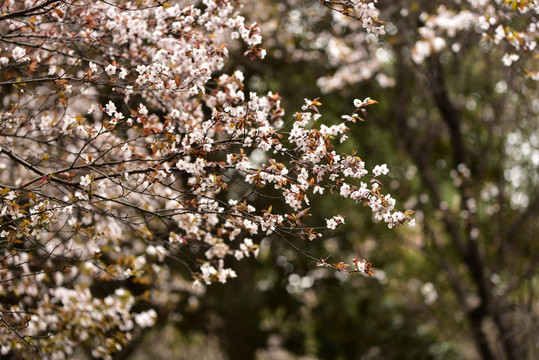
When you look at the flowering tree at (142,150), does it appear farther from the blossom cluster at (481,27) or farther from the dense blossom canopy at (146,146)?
the blossom cluster at (481,27)

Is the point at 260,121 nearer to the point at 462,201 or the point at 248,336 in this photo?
the point at 462,201

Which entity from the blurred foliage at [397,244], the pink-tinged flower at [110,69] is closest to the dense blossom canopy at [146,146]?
the pink-tinged flower at [110,69]

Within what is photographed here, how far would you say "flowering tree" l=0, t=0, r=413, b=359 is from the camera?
3.74m

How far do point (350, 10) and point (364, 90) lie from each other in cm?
767

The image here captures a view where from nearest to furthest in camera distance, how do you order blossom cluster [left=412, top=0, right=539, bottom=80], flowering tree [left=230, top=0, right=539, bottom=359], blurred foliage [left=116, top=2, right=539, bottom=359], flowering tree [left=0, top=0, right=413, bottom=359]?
flowering tree [left=0, top=0, right=413, bottom=359]
blossom cluster [left=412, top=0, right=539, bottom=80]
flowering tree [left=230, top=0, right=539, bottom=359]
blurred foliage [left=116, top=2, right=539, bottom=359]

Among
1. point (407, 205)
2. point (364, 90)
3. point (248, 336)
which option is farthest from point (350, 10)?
point (248, 336)

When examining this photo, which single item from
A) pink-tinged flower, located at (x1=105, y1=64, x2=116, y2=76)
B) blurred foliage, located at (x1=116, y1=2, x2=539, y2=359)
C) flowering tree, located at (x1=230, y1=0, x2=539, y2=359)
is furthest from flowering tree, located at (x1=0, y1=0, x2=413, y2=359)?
blurred foliage, located at (x1=116, y1=2, x2=539, y2=359)

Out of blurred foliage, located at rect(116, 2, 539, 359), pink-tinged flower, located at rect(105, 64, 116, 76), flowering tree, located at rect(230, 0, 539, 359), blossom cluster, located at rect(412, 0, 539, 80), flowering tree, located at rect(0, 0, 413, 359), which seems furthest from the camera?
blurred foliage, located at rect(116, 2, 539, 359)

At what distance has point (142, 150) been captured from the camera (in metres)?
5.90

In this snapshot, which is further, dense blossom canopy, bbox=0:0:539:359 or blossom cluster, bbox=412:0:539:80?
blossom cluster, bbox=412:0:539:80

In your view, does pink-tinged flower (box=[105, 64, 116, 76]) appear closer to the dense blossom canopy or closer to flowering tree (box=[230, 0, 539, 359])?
the dense blossom canopy

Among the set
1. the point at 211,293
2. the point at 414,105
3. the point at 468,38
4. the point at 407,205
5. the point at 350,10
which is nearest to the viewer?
the point at 350,10

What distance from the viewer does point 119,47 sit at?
213 inches

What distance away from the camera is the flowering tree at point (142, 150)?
12.3 ft
